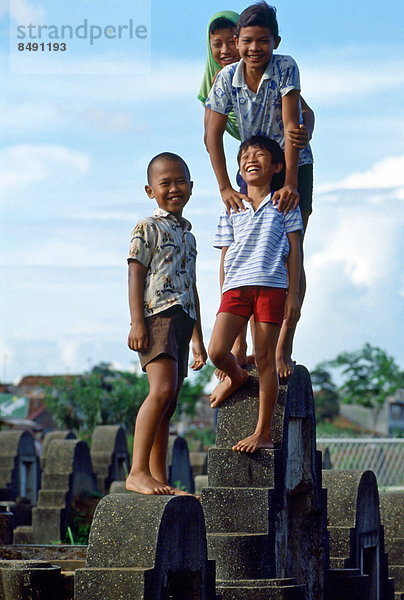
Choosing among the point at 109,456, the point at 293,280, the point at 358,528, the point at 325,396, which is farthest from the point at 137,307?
the point at 325,396

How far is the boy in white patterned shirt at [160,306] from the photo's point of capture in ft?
22.5

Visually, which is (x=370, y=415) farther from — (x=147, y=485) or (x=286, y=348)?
(x=147, y=485)

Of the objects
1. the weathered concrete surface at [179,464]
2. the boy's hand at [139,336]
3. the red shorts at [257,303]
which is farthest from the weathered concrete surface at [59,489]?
the boy's hand at [139,336]

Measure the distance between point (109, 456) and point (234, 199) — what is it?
13.8 metres

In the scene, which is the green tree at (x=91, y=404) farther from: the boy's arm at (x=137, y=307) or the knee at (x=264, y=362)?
the boy's arm at (x=137, y=307)

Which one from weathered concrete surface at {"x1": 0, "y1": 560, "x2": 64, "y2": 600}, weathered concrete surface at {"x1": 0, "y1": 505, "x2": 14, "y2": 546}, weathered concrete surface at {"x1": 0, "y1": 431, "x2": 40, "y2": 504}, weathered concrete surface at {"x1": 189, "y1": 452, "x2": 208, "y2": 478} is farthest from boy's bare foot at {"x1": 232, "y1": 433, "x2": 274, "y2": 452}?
weathered concrete surface at {"x1": 189, "y1": 452, "x2": 208, "y2": 478}

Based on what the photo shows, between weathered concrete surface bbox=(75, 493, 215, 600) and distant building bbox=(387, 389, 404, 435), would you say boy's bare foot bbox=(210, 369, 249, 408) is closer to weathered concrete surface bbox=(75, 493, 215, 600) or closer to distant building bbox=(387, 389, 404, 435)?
weathered concrete surface bbox=(75, 493, 215, 600)

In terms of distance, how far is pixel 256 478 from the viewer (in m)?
7.70

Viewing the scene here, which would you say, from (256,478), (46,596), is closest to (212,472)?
(256,478)

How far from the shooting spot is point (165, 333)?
6945 mm

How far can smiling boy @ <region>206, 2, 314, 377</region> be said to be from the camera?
25.4ft

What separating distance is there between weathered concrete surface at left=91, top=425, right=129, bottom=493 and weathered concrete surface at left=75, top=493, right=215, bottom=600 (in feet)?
45.6

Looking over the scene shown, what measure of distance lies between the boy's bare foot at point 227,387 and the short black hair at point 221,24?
7.84 feet

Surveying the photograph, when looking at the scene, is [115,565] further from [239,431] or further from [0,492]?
[0,492]
